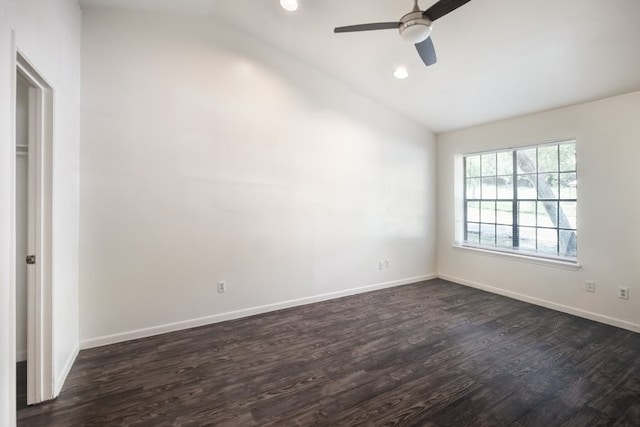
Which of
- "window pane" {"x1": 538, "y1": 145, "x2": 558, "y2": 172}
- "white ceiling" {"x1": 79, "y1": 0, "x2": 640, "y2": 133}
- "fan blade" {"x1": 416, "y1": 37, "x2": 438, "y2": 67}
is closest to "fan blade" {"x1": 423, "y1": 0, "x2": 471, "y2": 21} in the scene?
"fan blade" {"x1": 416, "y1": 37, "x2": 438, "y2": 67}

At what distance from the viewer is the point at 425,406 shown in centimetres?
189

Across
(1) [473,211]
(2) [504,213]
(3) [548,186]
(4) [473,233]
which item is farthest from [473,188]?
(3) [548,186]

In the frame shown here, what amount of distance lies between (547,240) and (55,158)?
17.3 feet

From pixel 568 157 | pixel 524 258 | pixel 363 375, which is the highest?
pixel 568 157

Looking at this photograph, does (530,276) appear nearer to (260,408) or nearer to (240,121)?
(260,408)

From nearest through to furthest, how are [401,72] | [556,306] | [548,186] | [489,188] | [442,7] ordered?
[442,7] → [401,72] → [556,306] → [548,186] → [489,188]

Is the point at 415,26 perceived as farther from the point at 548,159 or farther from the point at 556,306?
the point at 556,306

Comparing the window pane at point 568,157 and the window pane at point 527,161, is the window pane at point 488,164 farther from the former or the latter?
the window pane at point 568,157

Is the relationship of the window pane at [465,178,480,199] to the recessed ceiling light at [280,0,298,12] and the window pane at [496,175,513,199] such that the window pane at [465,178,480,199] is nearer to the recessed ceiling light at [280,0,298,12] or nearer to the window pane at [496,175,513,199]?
the window pane at [496,175,513,199]

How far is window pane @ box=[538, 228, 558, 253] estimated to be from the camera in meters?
3.78

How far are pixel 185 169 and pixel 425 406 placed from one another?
9.57ft

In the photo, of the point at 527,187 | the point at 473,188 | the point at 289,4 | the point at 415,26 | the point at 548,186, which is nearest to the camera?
the point at 415,26

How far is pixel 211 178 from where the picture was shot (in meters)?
3.12

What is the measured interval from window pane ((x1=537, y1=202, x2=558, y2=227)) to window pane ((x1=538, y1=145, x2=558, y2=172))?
458 millimetres
